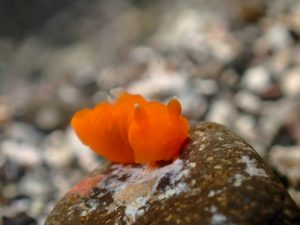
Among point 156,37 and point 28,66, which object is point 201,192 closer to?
point 156,37

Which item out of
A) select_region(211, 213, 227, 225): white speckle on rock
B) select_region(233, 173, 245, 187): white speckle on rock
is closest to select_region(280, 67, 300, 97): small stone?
select_region(233, 173, 245, 187): white speckle on rock

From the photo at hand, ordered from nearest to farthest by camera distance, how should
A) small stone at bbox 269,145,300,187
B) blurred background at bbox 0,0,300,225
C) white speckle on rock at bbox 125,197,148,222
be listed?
white speckle on rock at bbox 125,197,148,222, small stone at bbox 269,145,300,187, blurred background at bbox 0,0,300,225

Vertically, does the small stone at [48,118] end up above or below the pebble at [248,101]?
above

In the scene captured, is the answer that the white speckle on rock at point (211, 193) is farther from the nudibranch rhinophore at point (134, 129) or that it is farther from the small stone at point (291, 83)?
the small stone at point (291, 83)

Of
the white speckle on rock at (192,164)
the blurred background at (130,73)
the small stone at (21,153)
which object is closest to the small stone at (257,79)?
the blurred background at (130,73)

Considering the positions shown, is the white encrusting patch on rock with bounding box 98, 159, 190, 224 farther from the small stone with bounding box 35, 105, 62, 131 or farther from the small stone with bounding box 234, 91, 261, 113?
the small stone with bounding box 35, 105, 62, 131

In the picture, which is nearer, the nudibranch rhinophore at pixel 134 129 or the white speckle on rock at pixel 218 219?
the white speckle on rock at pixel 218 219

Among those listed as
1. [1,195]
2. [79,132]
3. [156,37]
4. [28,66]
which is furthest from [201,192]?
[28,66]
